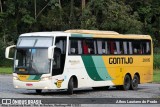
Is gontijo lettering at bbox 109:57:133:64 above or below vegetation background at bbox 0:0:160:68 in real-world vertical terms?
below

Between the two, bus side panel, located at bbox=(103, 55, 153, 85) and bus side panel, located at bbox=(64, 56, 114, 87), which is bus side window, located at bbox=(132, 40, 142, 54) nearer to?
bus side panel, located at bbox=(103, 55, 153, 85)

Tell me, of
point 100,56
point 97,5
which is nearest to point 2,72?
point 97,5

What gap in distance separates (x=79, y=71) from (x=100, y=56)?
2331mm

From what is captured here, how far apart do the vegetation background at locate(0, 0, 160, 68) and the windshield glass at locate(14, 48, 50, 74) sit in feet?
118

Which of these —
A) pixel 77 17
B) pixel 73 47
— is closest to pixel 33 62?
pixel 73 47

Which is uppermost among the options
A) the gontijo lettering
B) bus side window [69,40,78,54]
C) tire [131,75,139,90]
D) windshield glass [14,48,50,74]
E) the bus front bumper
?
bus side window [69,40,78,54]

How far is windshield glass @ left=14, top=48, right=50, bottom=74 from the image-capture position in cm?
2533

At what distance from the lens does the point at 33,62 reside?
25.5 metres

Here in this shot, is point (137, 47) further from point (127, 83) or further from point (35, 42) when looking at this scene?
point (35, 42)

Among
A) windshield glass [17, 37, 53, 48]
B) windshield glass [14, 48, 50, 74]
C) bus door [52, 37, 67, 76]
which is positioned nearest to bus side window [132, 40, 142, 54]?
bus door [52, 37, 67, 76]

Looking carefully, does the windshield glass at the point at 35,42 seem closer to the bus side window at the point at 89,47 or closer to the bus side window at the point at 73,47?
the bus side window at the point at 73,47

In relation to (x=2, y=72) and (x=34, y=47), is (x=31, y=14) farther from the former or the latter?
(x=34, y=47)

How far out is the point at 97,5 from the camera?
6375cm

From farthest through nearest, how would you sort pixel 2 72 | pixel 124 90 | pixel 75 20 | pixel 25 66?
1. pixel 75 20
2. pixel 2 72
3. pixel 124 90
4. pixel 25 66
